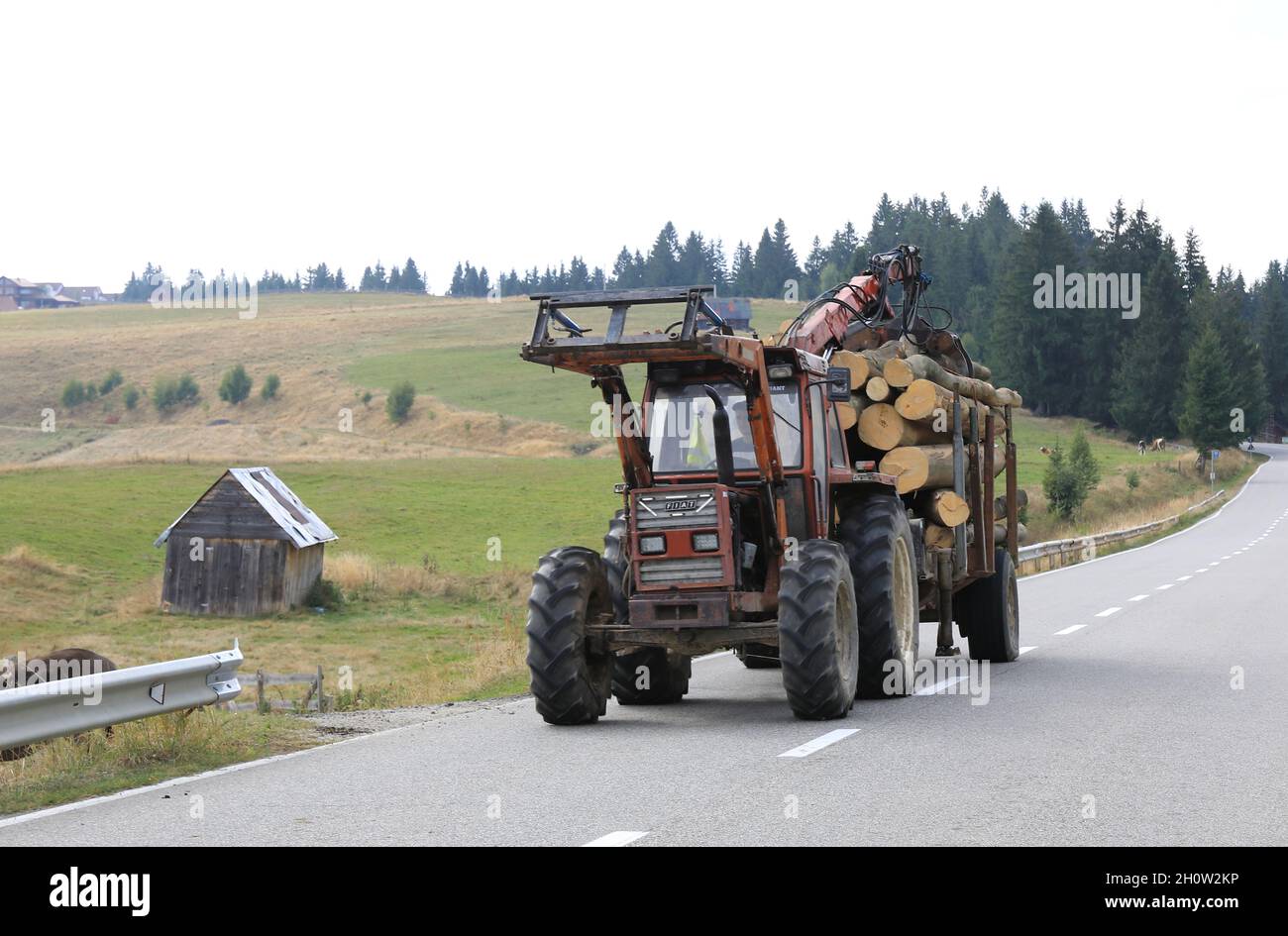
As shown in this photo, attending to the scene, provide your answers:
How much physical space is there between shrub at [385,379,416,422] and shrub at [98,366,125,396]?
108 ft

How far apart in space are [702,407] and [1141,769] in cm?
444

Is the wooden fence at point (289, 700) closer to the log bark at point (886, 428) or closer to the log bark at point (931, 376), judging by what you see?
the log bark at point (886, 428)

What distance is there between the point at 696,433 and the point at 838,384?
4.34 feet

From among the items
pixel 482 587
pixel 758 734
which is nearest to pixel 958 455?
pixel 758 734

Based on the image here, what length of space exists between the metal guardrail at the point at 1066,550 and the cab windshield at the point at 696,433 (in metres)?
22.3

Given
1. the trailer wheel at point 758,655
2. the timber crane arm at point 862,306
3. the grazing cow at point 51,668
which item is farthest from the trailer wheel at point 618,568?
the grazing cow at point 51,668

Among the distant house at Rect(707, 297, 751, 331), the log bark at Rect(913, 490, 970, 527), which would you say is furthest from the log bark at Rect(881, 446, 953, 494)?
the distant house at Rect(707, 297, 751, 331)

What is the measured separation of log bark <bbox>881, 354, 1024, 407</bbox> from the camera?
14.9 meters

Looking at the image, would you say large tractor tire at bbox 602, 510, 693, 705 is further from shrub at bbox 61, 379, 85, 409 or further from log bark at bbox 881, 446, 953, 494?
shrub at bbox 61, 379, 85, 409

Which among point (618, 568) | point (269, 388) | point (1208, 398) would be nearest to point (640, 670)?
point (618, 568)

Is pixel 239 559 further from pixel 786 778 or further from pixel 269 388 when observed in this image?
pixel 269 388

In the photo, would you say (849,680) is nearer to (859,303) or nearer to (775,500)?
(775,500)

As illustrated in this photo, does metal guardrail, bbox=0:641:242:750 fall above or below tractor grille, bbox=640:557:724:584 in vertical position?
below

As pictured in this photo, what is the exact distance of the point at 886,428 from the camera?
14.8m
